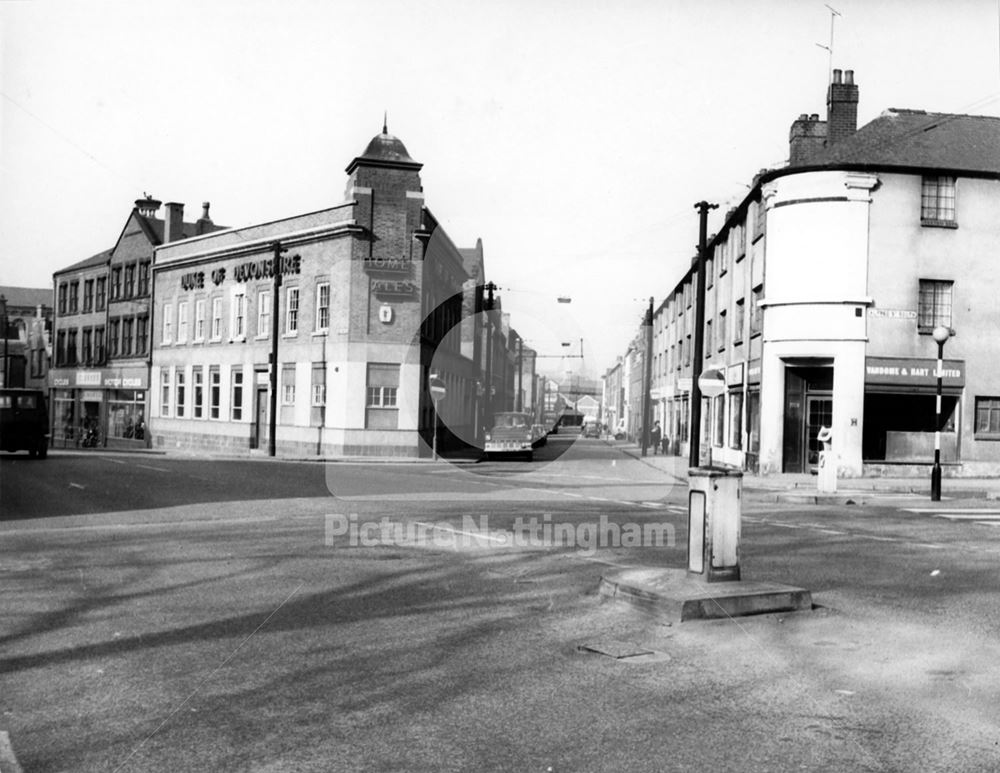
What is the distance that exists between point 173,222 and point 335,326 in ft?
67.8

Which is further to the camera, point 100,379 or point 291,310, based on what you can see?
point 100,379

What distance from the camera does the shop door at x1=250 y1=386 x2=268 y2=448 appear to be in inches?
1693

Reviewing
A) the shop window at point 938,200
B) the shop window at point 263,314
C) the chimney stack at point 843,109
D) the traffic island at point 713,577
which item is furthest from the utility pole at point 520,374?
the traffic island at point 713,577

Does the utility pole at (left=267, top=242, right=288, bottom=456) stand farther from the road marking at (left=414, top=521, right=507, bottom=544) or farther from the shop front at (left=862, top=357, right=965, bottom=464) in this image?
the road marking at (left=414, top=521, right=507, bottom=544)

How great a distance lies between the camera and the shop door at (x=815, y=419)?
96.6ft

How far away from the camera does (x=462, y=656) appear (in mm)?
7043

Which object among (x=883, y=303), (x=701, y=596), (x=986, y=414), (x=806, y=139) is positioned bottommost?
(x=701, y=596)

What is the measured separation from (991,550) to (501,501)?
8.99m

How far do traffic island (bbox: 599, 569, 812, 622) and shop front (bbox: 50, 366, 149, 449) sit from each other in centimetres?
4789

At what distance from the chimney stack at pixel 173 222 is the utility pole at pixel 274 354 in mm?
15865

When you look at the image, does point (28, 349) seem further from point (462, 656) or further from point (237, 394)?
point (462, 656)

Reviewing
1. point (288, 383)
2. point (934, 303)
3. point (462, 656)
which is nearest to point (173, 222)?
point (288, 383)

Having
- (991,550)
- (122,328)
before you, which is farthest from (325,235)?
(991,550)

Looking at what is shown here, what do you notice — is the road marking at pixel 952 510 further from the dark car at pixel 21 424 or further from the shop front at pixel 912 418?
the dark car at pixel 21 424
